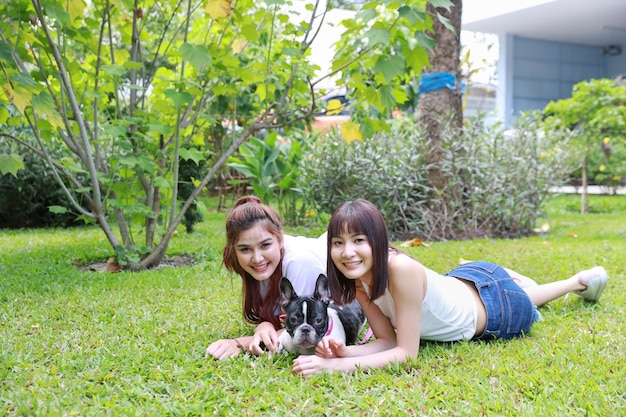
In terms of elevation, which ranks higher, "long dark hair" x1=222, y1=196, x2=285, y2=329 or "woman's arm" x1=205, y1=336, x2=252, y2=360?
"long dark hair" x1=222, y1=196, x2=285, y2=329

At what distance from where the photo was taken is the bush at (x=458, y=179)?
6629mm

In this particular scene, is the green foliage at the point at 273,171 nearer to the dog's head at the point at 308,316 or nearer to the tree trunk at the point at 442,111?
the tree trunk at the point at 442,111

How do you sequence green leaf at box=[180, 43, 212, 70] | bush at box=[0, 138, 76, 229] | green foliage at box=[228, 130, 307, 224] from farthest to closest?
bush at box=[0, 138, 76, 229] → green foliage at box=[228, 130, 307, 224] → green leaf at box=[180, 43, 212, 70]

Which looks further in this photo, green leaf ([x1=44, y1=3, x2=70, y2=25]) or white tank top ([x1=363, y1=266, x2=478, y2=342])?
green leaf ([x1=44, y1=3, x2=70, y2=25])

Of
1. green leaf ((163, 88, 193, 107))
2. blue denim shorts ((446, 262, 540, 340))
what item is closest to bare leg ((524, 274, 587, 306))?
blue denim shorts ((446, 262, 540, 340))

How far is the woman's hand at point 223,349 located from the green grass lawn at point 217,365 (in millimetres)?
56

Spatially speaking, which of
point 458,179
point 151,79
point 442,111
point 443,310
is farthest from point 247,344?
point 442,111

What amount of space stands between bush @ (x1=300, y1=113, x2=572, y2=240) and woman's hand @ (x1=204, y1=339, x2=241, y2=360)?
390 cm

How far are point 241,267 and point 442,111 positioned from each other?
447 centimetres

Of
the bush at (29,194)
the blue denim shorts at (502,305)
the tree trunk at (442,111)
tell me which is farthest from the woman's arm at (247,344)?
the bush at (29,194)

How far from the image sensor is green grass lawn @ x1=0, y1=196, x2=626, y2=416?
2.21 meters

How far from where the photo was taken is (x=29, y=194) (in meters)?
7.94

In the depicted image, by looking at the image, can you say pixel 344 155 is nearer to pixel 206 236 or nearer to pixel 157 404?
pixel 206 236

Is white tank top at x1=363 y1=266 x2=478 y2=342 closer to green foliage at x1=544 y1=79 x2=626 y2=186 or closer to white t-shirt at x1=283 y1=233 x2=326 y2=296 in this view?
white t-shirt at x1=283 y1=233 x2=326 y2=296
